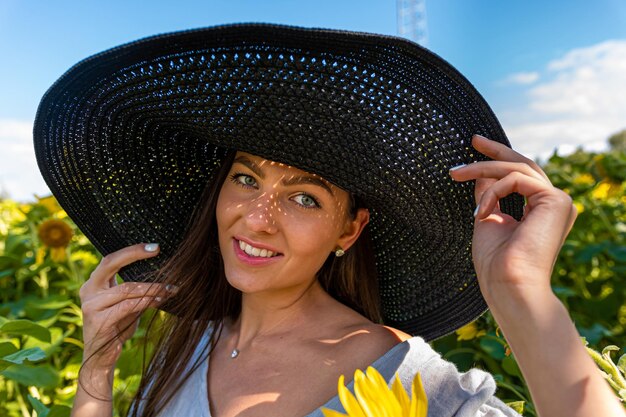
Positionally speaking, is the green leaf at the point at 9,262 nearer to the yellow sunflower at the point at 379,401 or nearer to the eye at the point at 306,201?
the eye at the point at 306,201

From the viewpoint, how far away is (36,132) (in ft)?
5.02

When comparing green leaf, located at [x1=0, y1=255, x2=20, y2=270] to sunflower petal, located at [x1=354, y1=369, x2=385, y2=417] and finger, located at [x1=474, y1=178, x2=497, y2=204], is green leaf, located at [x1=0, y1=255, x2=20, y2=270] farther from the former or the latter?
sunflower petal, located at [x1=354, y1=369, x2=385, y2=417]

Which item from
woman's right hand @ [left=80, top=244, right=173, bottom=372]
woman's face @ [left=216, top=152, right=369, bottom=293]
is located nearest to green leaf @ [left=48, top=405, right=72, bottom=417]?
woman's right hand @ [left=80, top=244, right=173, bottom=372]

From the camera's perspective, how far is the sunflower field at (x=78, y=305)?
5.12ft

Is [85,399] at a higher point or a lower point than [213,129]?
lower

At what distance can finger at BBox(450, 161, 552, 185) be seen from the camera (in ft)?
3.47

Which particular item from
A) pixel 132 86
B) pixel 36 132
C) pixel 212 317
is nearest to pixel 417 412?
pixel 132 86

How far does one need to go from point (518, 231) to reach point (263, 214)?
53cm

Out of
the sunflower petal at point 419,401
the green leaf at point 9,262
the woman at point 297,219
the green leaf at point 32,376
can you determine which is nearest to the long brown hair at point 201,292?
the woman at point 297,219

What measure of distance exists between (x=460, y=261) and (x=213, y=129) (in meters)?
0.60

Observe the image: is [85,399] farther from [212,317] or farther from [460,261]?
[460,261]

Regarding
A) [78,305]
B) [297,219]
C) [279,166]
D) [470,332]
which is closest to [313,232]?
[297,219]

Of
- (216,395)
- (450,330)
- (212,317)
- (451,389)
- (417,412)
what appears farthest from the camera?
(212,317)

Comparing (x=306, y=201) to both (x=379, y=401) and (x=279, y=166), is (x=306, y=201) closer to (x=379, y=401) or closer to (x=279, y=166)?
(x=279, y=166)
